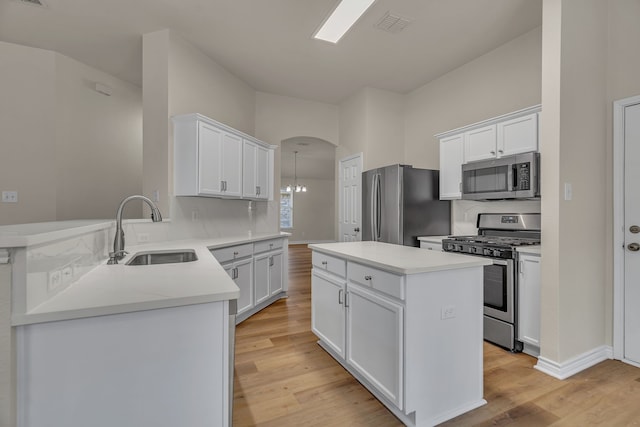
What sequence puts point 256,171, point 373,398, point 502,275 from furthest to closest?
point 256,171
point 502,275
point 373,398

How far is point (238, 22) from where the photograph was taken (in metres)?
3.12

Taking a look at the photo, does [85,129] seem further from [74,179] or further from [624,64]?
[624,64]

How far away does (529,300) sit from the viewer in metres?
2.52

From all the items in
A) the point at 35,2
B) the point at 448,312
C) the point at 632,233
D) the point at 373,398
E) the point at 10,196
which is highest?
the point at 35,2

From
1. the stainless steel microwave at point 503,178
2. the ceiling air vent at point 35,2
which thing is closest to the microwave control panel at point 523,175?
the stainless steel microwave at point 503,178

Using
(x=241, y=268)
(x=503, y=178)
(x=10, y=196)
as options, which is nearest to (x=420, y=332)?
(x=503, y=178)

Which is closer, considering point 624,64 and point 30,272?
point 30,272

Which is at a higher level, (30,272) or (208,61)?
(208,61)

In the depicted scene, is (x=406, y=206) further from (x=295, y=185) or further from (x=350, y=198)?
(x=295, y=185)

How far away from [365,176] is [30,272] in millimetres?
3901

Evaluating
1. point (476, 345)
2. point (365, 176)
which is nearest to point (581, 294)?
point (476, 345)

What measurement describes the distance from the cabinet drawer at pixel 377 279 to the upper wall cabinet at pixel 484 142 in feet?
6.57

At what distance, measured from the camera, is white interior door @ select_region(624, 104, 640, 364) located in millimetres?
2393

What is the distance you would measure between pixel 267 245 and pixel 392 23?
2.76 metres
